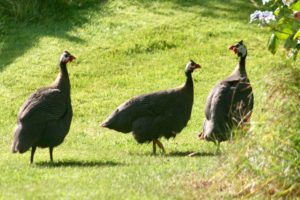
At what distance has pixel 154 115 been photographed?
8930 millimetres

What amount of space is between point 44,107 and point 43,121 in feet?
0.77

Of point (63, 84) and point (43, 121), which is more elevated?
point (63, 84)

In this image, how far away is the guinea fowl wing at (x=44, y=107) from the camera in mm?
7977

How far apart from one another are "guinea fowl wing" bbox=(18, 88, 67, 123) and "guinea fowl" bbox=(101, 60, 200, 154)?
3.13 feet

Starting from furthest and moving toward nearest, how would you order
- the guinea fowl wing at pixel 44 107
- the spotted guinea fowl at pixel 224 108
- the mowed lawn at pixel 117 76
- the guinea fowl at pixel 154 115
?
the guinea fowl at pixel 154 115
the spotted guinea fowl at pixel 224 108
the guinea fowl wing at pixel 44 107
the mowed lawn at pixel 117 76

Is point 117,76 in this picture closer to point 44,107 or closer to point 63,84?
point 63,84

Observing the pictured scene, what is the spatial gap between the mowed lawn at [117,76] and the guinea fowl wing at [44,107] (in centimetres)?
68

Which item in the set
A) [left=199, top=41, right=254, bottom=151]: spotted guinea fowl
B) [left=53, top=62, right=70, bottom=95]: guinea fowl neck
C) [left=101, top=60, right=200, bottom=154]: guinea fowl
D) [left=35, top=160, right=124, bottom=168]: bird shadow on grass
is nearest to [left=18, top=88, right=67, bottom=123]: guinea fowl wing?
[left=53, top=62, right=70, bottom=95]: guinea fowl neck

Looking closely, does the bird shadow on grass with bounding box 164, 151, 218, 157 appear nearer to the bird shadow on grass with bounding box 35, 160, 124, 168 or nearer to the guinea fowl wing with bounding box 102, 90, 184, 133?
the guinea fowl wing with bounding box 102, 90, 184, 133

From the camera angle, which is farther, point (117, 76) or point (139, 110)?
point (117, 76)

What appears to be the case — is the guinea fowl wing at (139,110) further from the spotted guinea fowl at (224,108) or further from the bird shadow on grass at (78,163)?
the bird shadow on grass at (78,163)

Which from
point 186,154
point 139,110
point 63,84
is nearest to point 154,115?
point 139,110

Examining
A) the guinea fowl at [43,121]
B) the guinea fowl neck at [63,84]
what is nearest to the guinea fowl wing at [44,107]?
the guinea fowl at [43,121]

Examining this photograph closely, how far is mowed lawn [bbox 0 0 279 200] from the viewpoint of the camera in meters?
6.60
